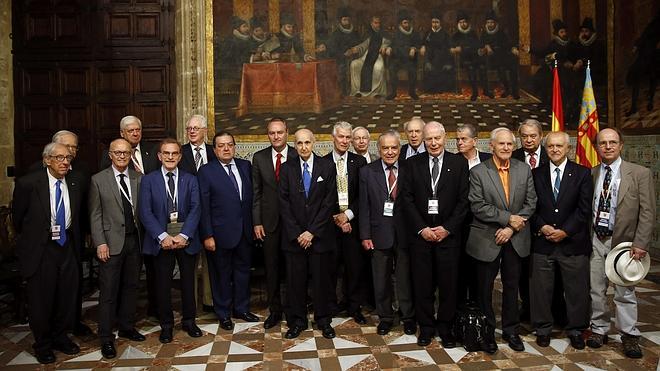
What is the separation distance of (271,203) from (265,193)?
0.43 ft

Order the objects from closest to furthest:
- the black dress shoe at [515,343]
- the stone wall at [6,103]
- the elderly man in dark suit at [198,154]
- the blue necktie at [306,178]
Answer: the black dress shoe at [515,343], the blue necktie at [306,178], the elderly man in dark suit at [198,154], the stone wall at [6,103]

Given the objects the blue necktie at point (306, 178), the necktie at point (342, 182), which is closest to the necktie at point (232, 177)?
the blue necktie at point (306, 178)

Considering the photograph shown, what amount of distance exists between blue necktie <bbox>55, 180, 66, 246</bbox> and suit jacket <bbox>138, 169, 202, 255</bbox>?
66cm

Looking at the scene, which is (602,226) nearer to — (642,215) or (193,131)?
(642,215)

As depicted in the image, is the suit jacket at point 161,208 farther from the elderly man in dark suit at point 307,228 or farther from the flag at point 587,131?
the flag at point 587,131

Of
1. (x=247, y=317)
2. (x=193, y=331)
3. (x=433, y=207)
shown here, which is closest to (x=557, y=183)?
(x=433, y=207)

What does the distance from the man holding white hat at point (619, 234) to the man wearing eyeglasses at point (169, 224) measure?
150 inches

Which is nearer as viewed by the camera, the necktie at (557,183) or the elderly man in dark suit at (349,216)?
the necktie at (557,183)

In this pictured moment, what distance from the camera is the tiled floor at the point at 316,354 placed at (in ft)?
14.6

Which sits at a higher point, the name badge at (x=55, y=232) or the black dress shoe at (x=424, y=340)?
the name badge at (x=55, y=232)

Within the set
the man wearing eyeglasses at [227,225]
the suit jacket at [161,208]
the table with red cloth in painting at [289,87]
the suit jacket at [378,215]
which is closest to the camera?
the suit jacket at [161,208]

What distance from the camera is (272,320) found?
554 cm

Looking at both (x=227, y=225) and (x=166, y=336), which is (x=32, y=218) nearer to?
(x=166, y=336)

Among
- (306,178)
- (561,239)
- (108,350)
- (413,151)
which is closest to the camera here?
(561,239)
